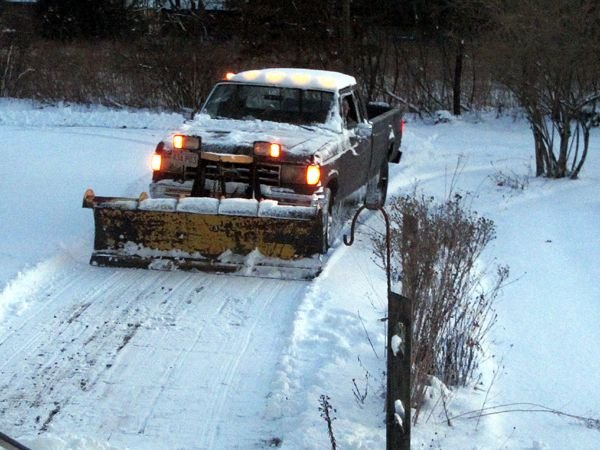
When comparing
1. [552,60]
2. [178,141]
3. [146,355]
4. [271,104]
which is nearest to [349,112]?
[271,104]

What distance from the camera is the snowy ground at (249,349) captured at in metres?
4.98

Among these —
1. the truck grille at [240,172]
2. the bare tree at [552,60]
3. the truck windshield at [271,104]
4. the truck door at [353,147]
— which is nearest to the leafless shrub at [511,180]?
the bare tree at [552,60]

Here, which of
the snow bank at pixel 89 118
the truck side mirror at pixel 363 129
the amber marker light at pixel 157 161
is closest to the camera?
the amber marker light at pixel 157 161

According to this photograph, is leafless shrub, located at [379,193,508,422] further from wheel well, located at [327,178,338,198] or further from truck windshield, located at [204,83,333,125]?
truck windshield, located at [204,83,333,125]

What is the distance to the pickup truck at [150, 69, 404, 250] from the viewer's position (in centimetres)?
847

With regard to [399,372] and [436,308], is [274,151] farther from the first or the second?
[399,372]

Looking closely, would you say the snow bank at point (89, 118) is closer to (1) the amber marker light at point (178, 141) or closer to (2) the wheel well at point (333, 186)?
(2) the wheel well at point (333, 186)

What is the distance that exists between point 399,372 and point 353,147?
6.02 meters

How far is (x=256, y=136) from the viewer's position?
28.8 feet

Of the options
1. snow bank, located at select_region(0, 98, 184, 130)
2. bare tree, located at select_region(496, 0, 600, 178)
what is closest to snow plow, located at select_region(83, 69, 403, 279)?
bare tree, located at select_region(496, 0, 600, 178)

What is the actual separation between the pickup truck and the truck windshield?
0.01 meters

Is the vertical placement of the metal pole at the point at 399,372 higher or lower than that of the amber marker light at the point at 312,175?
lower

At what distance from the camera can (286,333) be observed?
257 inches

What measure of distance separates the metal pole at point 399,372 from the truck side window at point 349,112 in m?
5.97
